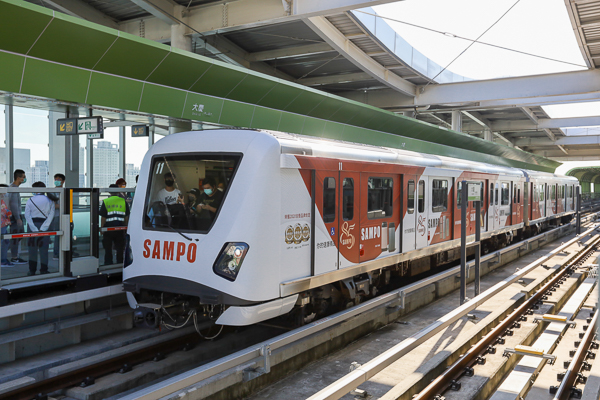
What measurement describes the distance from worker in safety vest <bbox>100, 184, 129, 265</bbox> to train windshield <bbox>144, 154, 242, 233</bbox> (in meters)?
1.71

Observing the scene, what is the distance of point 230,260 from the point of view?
6574 millimetres

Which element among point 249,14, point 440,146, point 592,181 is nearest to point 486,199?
point 249,14

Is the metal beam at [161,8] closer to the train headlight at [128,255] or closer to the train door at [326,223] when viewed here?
the train headlight at [128,255]

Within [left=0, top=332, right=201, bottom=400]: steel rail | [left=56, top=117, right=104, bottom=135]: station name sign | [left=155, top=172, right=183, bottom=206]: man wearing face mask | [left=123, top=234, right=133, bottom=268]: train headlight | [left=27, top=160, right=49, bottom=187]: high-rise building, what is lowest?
[left=0, top=332, right=201, bottom=400]: steel rail

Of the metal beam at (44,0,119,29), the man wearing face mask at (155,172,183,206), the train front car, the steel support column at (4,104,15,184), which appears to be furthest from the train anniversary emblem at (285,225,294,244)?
the steel support column at (4,104,15,184)

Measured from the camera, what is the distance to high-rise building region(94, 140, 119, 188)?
16969 millimetres

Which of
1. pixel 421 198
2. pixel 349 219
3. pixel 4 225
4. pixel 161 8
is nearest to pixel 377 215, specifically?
pixel 349 219

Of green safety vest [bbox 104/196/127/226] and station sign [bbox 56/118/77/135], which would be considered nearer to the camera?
green safety vest [bbox 104/196/127/226]

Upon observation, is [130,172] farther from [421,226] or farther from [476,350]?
[476,350]

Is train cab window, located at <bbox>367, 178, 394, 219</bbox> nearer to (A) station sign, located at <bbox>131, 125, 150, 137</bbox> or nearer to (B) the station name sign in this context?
(B) the station name sign

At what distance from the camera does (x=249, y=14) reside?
13367mm

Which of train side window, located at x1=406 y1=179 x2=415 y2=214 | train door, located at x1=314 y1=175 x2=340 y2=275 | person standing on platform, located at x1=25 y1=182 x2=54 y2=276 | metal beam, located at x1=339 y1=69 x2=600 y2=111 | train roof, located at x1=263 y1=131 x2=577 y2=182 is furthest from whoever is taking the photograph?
metal beam, located at x1=339 y1=69 x2=600 y2=111

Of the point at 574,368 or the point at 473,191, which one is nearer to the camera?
the point at 574,368

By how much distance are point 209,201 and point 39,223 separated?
287 centimetres
